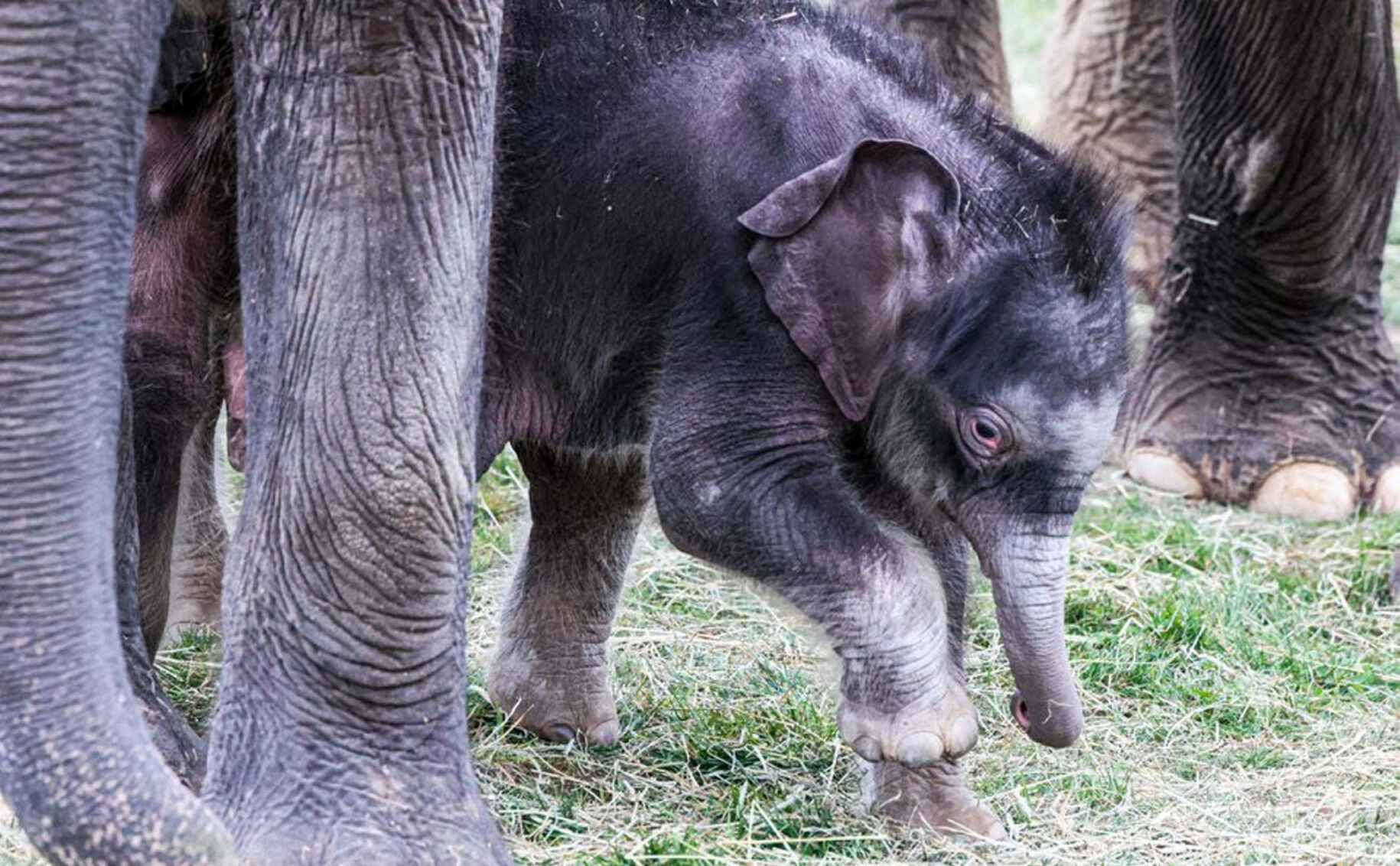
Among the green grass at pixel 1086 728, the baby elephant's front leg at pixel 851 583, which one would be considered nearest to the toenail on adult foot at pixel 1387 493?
the green grass at pixel 1086 728

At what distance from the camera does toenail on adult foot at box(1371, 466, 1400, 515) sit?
561 cm

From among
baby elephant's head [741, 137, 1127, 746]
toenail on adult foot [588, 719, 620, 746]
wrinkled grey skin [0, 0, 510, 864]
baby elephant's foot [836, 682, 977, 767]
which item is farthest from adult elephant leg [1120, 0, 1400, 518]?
wrinkled grey skin [0, 0, 510, 864]

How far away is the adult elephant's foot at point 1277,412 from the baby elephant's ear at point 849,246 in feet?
7.19

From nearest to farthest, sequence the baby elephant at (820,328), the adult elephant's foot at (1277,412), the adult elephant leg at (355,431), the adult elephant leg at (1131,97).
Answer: the adult elephant leg at (355,431) < the baby elephant at (820,328) < the adult elephant's foot at (1277,412) < the adult elephant leg at (1131,97)

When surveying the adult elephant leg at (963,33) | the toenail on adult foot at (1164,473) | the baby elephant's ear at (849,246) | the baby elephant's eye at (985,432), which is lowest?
the toenail on adult foot at (1164,473)

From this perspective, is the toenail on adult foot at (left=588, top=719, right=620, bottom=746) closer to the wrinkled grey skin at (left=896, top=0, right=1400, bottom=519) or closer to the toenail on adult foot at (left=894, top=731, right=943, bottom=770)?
the toenail on adult foot at (left=894, top=731, right=943, bottom=770)

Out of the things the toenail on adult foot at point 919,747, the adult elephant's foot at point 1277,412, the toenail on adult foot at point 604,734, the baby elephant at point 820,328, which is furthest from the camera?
the adult elephant's foot at point 1277,412

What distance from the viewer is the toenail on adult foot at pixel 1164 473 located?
18.8 feet

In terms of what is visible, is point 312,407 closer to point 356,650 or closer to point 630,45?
point 356,650

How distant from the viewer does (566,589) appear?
4188 millimetres

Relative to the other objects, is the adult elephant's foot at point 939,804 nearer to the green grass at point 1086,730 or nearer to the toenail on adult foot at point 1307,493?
the green grass at point 1086,730

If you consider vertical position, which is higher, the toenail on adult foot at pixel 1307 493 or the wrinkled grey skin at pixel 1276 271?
the wrinkled grey skin at pixel 1276 271

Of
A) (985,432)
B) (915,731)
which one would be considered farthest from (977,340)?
(915,731)

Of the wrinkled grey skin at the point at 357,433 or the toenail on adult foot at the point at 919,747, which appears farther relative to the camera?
the toenail on adult foot at the point at 919,747
